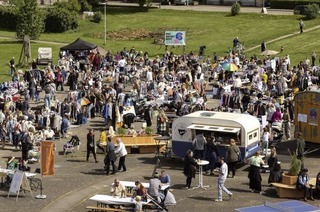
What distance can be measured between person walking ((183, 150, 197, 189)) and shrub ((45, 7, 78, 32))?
159 ft

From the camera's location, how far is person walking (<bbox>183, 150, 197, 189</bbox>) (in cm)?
2819

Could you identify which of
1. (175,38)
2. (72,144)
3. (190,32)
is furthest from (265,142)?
(190,32)

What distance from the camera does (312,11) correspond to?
241 feet

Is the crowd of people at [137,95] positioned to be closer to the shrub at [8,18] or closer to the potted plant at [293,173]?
the potted plant at [293,173]

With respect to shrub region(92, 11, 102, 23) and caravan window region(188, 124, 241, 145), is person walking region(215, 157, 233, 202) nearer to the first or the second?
caravan window region(188, 124, 241, 145)

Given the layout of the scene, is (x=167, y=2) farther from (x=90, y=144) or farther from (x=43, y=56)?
(x=90, y=144)

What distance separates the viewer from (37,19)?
6391cm

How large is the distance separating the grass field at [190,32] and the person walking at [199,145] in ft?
93.9

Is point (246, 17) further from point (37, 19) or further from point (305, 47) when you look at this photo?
point (37, 19)

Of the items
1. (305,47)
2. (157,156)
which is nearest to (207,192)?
(157,156)

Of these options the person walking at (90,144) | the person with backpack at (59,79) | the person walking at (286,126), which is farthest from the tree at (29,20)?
the person walking at (90,144)

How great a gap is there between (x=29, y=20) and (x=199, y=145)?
36.4 m

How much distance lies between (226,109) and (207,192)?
1150 centimetres

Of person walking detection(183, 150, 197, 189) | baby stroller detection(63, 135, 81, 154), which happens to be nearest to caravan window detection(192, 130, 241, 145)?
person walking detection(183, 150, 197, 189)
